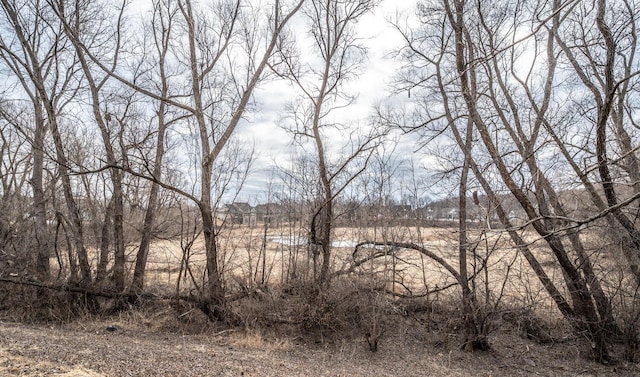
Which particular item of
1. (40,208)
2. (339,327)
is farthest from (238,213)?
(40,208)

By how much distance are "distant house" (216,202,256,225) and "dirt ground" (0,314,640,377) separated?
286 cm

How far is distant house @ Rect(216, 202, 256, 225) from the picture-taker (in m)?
9.84

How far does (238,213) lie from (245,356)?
426 centimetres

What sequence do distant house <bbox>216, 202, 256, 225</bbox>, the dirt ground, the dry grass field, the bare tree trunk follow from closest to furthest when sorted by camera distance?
the dirt ground, the dry grass field, the bare tree trunk, distant house <bbox>216, 202, 256, 225</bbox>

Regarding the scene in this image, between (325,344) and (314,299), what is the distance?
100 centimetres

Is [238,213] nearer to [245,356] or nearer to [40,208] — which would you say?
[245,356]

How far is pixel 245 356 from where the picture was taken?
7059mm

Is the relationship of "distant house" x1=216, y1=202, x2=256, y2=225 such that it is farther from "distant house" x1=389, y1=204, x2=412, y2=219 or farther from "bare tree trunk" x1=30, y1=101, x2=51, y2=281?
"bare tree trunk" x1=30, y1=101, x2=51, y2=281

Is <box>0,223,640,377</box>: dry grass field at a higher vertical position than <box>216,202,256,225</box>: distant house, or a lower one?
lower

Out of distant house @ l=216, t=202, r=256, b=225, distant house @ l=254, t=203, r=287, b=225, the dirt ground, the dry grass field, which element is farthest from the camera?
distant house @ l=254, t=203, r=287, b=225

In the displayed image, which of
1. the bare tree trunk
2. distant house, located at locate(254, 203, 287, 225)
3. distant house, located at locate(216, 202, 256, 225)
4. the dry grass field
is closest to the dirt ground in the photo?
the dry grass field

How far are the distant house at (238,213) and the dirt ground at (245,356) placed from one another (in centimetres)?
286

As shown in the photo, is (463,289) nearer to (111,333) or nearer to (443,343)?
(443,343)

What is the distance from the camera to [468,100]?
27.0 ft
